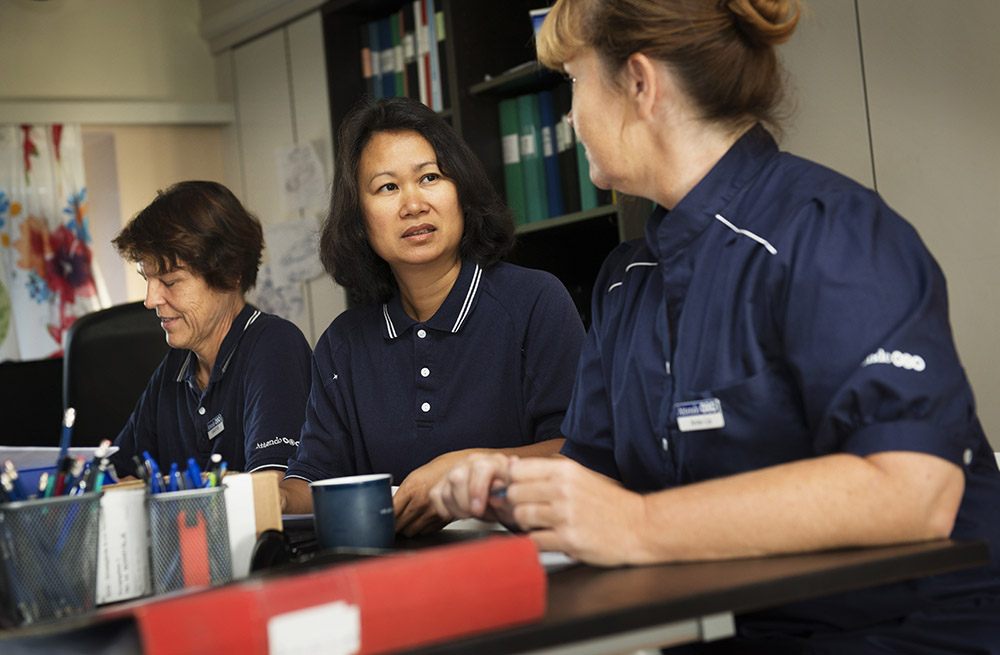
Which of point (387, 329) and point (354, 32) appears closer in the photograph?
point (387, 329)

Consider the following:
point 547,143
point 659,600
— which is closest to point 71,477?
point 659,600

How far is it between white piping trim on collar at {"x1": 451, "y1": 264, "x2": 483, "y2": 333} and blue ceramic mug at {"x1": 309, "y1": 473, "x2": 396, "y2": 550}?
74 centimetres

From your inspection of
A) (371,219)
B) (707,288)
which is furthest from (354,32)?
(707,288)

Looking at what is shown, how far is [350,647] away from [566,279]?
2.81 metres

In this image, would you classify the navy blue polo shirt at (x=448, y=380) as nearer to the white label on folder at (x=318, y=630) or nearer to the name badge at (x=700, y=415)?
the name badge at (x=700, y=415)

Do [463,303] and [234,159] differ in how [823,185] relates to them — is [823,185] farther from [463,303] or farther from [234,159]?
[234,159]

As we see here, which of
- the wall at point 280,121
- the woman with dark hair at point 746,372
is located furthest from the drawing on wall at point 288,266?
the woman with dark hair at point 746,372

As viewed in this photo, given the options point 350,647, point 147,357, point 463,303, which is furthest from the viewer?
point 147,357

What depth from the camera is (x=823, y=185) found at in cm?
105

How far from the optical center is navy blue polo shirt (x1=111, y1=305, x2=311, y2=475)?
202 cm

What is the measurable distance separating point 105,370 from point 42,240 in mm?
1666

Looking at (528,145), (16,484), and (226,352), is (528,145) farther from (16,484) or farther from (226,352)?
(16,484)

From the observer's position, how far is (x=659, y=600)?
0.71 m

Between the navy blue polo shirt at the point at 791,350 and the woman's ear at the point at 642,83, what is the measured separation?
0.11 metres
